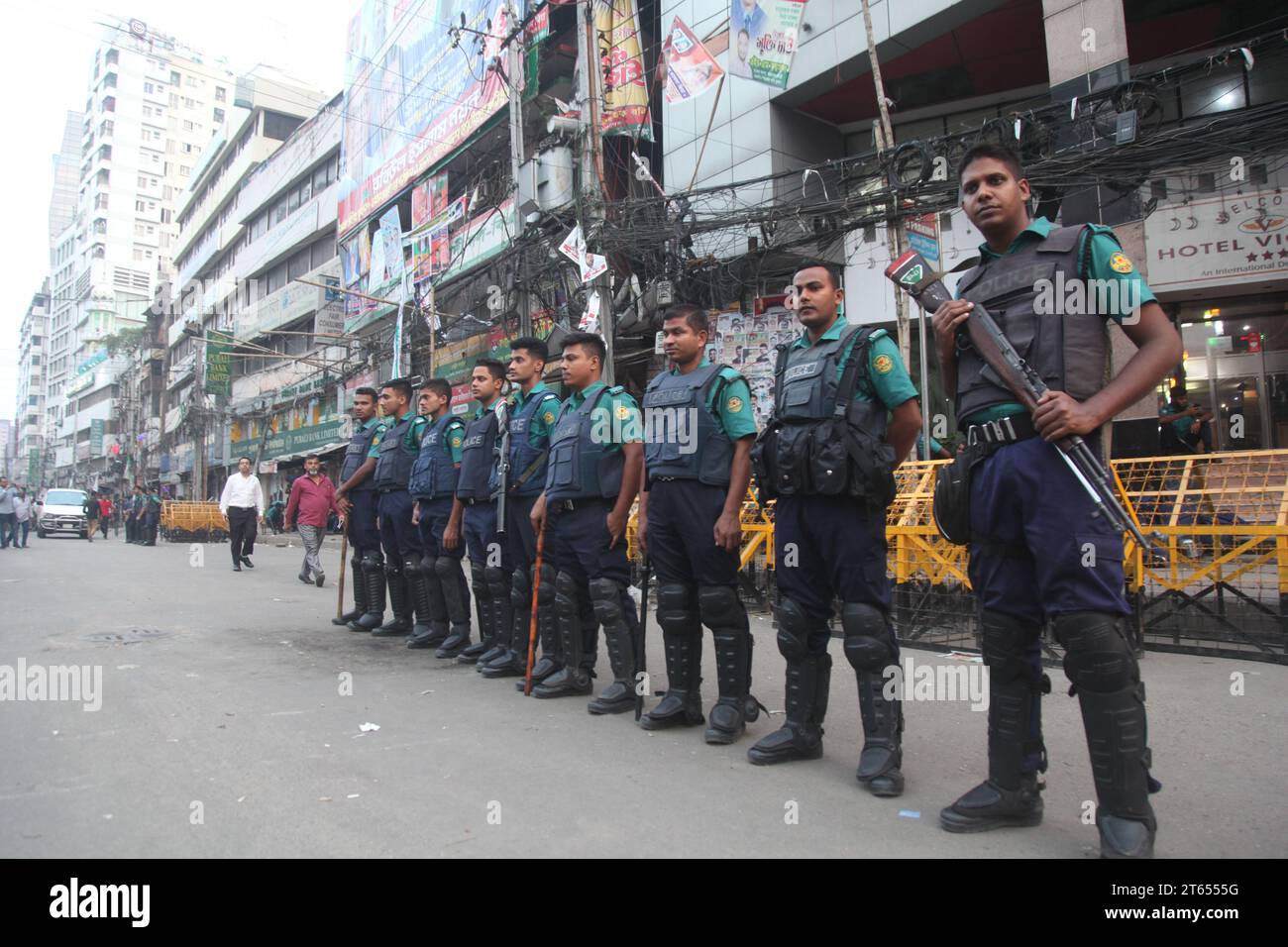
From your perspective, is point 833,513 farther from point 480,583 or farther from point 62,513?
point 62,513

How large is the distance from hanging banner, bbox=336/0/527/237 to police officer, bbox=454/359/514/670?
509 inches

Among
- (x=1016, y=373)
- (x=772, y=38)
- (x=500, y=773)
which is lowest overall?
(x=500, y=773)

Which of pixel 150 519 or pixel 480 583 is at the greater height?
pixel 150 519

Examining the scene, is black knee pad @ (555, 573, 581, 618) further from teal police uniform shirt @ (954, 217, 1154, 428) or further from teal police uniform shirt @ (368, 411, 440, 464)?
teal police uniform shirt @ (954, 217, 1154, 428)

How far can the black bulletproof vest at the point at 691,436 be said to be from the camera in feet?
11.9

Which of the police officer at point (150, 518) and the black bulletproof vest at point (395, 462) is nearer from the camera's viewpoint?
the black bulletproof vest at point (395, 462)

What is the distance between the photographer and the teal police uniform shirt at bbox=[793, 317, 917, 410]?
307 cm

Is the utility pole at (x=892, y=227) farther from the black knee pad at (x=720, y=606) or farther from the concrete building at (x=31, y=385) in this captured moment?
the concrete building at (x=31, y=385)

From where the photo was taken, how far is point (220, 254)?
137 ft

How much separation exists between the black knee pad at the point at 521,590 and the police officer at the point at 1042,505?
9.82 ft

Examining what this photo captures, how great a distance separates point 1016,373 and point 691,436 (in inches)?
60.8

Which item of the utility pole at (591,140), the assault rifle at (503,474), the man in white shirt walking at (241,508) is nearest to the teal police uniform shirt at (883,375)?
the assault rifle at (503,474)

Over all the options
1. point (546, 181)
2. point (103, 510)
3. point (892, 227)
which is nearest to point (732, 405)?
point (892, 227)

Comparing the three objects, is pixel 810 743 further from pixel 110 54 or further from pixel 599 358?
pixel 110 54
